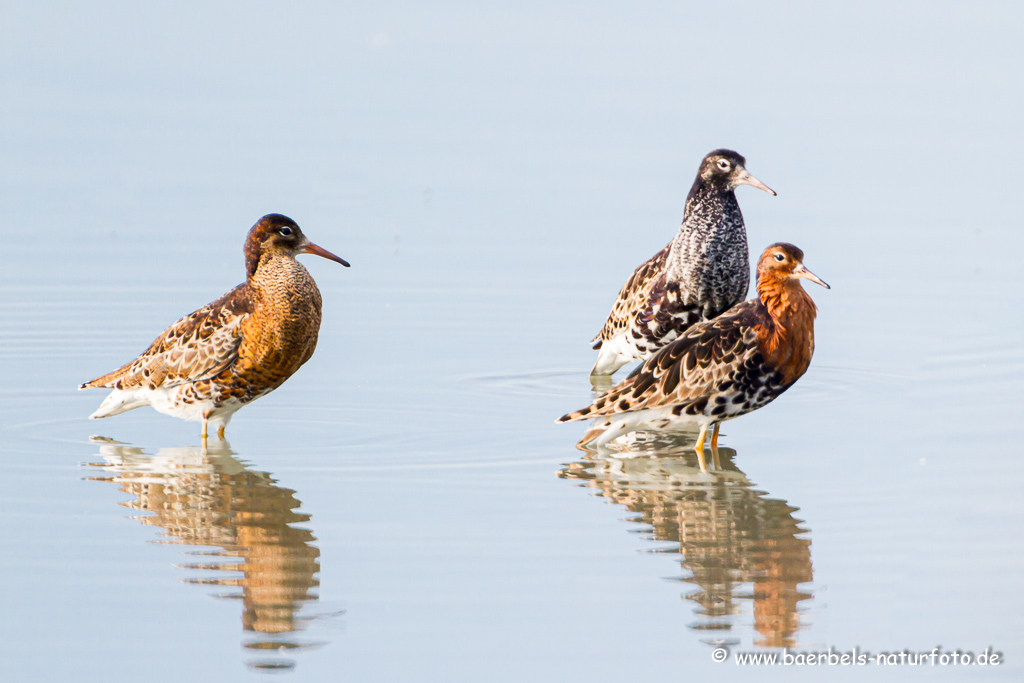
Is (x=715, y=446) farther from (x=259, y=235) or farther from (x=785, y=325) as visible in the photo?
(x=259, y=235)

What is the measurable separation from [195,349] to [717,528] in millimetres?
5414

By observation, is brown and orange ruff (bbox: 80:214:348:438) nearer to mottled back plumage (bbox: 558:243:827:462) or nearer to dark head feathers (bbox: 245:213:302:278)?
dark head feathers (bbox: 245:213:302:278)

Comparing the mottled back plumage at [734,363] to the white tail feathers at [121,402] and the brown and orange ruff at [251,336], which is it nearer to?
the brown and orange ruff at [251,336]

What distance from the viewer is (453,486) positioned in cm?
1297

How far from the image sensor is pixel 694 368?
13.6 m

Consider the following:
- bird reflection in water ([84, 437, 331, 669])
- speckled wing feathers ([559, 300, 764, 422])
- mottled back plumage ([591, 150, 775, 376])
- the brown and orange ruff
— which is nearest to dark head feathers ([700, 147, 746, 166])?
mottled back plumage ([591, 150, 775, 376])

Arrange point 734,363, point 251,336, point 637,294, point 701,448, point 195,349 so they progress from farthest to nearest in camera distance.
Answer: point 637,294
point 195,349
point 251,336
point 701,448
point 734,363

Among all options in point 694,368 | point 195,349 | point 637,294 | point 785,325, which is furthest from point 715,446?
point 195,349

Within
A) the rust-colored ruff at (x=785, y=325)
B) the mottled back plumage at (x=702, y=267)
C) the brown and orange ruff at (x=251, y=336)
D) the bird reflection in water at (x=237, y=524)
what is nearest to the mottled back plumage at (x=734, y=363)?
the rust-colored ruff at (x=785, y=325)

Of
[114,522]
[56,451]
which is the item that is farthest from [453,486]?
[56,451]

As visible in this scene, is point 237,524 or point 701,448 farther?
point 701,448

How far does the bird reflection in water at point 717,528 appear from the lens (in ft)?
33.4

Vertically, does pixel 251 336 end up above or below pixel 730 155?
below

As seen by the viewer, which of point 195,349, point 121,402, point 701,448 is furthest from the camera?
point 121,402
